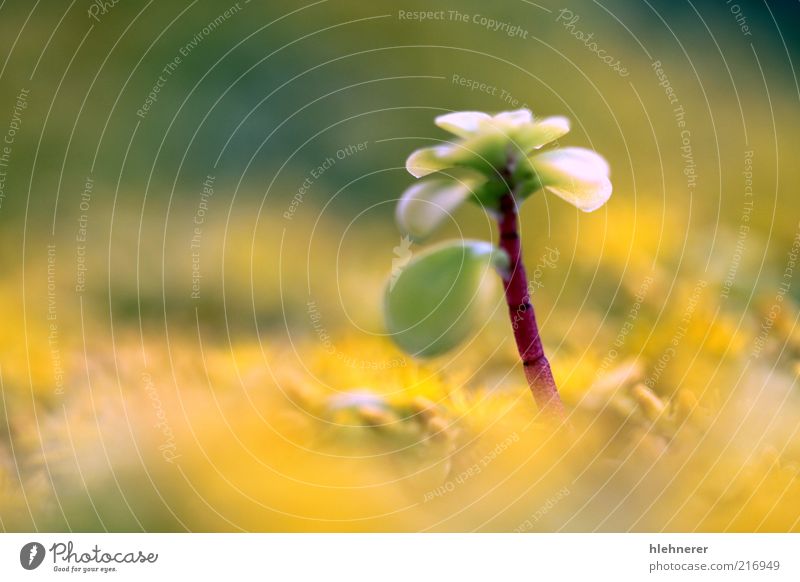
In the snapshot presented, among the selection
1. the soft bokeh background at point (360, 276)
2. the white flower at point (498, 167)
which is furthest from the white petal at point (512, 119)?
the soft bokeh background at point (360, 276)

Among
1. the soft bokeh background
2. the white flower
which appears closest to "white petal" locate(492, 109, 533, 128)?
the white flower

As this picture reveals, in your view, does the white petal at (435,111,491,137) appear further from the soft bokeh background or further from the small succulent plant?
the soft bokeh background

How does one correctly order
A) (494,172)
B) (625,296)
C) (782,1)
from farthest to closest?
1. (782,1)
2. (625,296)
3. (494,172)

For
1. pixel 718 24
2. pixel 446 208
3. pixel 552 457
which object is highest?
pixel 718 24

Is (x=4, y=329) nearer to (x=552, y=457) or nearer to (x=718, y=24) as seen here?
(x=552, y=457)

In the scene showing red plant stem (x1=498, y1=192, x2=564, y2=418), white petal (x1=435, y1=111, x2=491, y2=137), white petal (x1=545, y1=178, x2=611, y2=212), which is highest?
white petal (x1=435, y1=111, x2=491, y2=137)

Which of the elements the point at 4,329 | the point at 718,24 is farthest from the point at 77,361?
the point at 718,24

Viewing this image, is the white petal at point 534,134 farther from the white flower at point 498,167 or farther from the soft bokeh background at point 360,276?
the soft bokeh background at point 360,276

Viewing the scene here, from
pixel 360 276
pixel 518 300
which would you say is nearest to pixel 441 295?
pixel 518 300
